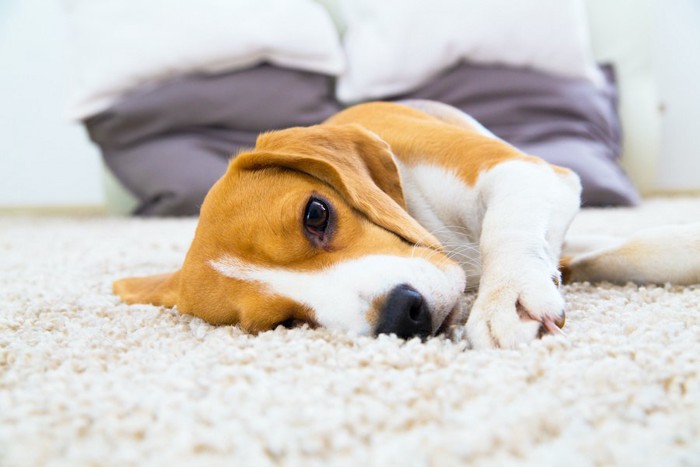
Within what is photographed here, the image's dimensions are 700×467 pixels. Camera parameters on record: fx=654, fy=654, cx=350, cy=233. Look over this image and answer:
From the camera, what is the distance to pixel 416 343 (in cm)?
102

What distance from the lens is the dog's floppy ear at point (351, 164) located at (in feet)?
4.51

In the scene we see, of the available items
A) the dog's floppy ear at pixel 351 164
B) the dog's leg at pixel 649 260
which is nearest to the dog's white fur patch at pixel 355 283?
the dog's floppy ear at pixel 351 164

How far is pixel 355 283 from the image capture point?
46.8 inches

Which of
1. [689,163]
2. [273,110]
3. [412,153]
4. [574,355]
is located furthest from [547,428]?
[689,163]

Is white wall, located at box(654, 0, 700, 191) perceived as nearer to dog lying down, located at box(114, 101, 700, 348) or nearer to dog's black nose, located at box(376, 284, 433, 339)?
dog lying down, located at box(114, 101, 700, 348)

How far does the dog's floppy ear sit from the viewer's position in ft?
4.51

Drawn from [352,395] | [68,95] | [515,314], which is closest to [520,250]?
[515,314]

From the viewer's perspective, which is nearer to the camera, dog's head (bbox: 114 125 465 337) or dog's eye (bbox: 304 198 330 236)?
dog's head (bbox: 114 125 465 337)

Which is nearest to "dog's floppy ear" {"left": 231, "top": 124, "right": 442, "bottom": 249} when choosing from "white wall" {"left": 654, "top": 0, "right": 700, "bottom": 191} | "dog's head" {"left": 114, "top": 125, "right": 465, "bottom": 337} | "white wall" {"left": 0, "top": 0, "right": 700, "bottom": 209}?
"dog's head" {"left": 114, "top": 125, "right": 465, "bottom": 337}

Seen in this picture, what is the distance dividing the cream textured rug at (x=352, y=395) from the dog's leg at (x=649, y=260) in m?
0.15

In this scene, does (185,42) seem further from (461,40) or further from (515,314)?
(515,314)

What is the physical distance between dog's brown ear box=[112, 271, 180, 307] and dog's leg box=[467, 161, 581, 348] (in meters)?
0.73

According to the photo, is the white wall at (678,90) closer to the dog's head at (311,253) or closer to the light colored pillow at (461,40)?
the light colored pillow at (461,40)

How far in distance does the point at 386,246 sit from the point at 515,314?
1.01 ft
